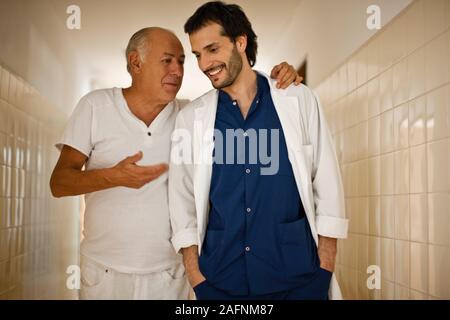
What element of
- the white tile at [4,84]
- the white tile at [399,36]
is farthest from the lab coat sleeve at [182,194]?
the white tile at [399,36]

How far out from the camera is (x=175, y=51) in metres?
1.30

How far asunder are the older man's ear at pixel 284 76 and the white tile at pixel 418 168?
1.16 ft

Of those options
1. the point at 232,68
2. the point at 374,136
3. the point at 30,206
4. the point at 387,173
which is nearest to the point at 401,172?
the point at 387,173

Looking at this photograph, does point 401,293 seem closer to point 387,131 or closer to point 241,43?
point 387,131

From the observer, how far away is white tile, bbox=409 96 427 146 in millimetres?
1354

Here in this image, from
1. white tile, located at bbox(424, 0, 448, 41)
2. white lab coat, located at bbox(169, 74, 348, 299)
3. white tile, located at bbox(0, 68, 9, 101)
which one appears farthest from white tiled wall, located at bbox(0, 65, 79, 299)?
white tile, located at bbox(424, 0, 448, 41)

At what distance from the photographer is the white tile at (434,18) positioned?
1.30 m

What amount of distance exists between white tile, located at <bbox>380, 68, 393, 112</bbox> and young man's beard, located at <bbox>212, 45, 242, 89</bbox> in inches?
18.1

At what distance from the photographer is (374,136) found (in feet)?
A: 5.05

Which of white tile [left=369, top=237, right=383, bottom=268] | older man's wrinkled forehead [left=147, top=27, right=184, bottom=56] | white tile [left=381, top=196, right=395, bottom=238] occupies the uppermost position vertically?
older man's wrinkled forehead [left=147, top=27, right=184, bottom=56]

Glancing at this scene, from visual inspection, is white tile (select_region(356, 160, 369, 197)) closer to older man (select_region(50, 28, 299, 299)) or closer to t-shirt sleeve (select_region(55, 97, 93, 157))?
older man (select_region(50, 28, 299, 299))

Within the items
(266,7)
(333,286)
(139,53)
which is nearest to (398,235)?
(333,286)

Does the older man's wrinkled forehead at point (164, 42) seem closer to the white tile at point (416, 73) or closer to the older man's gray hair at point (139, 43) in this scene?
the older man's gray hair at point (139, 43)
